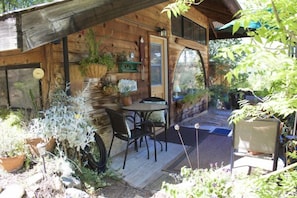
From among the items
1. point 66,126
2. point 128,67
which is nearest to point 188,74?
point 128,67

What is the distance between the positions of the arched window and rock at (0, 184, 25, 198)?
434 cm

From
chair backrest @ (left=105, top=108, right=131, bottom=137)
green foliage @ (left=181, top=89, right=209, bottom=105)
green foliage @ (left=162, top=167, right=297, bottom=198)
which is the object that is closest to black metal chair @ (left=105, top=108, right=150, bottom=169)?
chair backrest @ (left=105, top=108, right=131, bottom=137)

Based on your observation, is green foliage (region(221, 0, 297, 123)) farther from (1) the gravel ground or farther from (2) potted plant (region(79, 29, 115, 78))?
(2) potted plant (region(79, 29, 115, 78))

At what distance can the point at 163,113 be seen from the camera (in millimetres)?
4090

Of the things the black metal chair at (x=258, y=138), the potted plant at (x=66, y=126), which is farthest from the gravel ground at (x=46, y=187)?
the black metal chair at (x=258, y=138)

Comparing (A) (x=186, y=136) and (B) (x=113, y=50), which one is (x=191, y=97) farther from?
(B) (x=113, y=50)

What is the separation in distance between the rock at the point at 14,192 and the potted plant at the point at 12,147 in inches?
12.5

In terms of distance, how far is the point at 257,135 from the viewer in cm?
252

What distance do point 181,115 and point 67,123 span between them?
13.6 ft

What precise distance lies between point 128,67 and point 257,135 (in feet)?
7.72

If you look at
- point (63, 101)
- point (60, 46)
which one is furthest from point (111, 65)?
point (63, 101)

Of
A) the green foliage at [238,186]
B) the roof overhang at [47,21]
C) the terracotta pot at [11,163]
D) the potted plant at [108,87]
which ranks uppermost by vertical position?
the roof overhang at [47,21]

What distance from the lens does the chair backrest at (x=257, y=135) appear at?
245cm

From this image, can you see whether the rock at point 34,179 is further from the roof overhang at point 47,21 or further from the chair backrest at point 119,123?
the chair backrest at point 119,123
